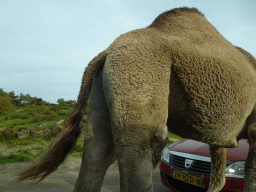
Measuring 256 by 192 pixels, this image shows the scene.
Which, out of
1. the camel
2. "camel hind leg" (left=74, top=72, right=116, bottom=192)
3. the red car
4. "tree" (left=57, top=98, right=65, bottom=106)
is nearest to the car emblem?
the red car

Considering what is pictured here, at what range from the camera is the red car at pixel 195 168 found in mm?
3379

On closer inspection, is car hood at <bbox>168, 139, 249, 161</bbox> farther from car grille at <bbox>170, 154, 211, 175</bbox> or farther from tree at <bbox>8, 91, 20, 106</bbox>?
tree at <bbox>8, 91, 20, 106</bbox>

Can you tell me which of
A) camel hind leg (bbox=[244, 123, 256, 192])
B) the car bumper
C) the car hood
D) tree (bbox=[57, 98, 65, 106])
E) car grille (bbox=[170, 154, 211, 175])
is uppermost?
tree (bbox=[57, 98, 65, 106])

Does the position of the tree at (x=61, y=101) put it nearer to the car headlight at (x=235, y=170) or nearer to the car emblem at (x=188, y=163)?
the car emblem at (x=188, y=163)

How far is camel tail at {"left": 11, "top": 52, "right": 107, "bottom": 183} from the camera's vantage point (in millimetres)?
1862

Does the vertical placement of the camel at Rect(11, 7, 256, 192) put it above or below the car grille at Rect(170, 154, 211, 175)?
above

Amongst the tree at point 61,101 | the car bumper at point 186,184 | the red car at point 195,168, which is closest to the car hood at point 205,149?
the red car at point 195,168

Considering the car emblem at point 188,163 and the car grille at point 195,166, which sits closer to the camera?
the car grille at point 195,166

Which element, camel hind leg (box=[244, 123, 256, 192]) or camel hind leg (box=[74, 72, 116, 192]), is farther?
camel hind leg (box=[244, 123, 256, 192])

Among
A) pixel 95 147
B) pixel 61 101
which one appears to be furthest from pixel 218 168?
pixel 61 101

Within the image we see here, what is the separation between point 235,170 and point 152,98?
2664 millimetres

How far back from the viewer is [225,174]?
3441 millimetres

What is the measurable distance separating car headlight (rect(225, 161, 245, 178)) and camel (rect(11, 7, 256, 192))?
4.71 feet

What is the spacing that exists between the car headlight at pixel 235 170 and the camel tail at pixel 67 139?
2.64 metres
